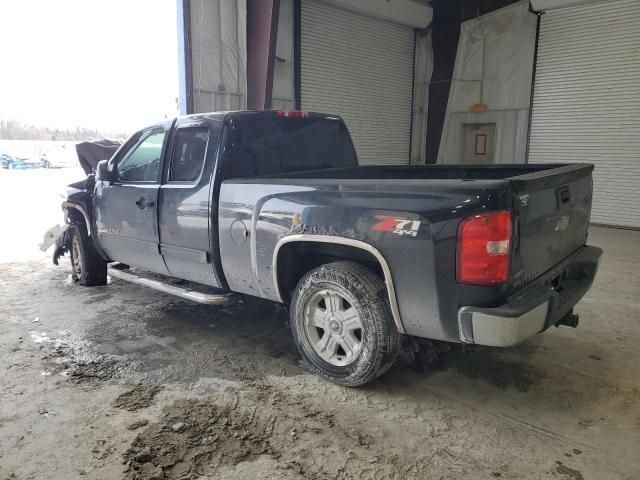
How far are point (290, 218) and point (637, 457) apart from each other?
2401 mm

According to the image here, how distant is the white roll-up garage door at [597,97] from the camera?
1070 centimetres

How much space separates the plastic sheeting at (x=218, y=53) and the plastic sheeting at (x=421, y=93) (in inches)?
242

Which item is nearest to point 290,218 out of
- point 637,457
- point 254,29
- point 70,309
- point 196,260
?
point 196,260

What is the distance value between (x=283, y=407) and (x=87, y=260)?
3.63 m

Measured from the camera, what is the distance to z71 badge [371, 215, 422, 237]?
8.96 ft

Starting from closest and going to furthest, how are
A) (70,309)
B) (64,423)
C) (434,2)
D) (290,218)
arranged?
(64,423) → (290,218) → (70,309) → (434,2)

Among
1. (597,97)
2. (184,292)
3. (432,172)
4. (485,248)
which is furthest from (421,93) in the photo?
(485,248)

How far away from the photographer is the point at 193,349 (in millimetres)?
4035

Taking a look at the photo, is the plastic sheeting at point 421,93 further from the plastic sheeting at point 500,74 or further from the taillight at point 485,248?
the taillight at point 485,248

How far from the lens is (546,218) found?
2.98m

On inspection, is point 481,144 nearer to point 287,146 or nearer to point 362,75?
point 362,75

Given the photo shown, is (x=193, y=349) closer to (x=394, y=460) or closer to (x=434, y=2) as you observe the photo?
(x=394, y=460)

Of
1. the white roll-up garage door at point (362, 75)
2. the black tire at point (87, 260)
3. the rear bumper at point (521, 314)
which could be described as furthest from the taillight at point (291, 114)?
the white roll-up garage door at point (362, 75)

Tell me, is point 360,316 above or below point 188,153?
below
